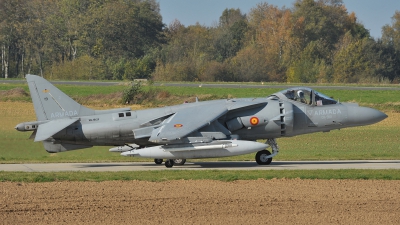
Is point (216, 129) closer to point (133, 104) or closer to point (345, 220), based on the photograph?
point (345, 220)

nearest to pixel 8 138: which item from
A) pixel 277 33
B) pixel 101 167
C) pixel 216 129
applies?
pixel 101 167

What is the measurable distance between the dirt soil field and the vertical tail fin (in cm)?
568

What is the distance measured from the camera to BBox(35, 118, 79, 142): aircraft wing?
2227cm

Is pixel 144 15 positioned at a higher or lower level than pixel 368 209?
higher

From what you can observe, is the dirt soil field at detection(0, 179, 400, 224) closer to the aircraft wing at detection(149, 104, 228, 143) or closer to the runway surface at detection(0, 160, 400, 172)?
the aircraft wing at detection(149, 104, 228, 143)

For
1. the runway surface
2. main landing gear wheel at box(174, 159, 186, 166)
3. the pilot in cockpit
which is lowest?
the runway surface

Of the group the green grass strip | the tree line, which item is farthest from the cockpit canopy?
the tree line

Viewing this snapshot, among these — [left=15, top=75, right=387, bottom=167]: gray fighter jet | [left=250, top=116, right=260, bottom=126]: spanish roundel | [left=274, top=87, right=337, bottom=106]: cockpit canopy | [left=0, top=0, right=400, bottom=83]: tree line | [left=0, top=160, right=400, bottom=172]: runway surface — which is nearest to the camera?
[left=0, top=160, right=400, bottom=172]: runway surface

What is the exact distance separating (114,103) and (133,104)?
1.55 m

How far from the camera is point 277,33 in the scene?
92.8m

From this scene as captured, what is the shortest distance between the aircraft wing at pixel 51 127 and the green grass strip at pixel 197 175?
2203 millimetres

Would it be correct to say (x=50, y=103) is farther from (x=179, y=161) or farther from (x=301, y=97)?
(x=301, y=97)

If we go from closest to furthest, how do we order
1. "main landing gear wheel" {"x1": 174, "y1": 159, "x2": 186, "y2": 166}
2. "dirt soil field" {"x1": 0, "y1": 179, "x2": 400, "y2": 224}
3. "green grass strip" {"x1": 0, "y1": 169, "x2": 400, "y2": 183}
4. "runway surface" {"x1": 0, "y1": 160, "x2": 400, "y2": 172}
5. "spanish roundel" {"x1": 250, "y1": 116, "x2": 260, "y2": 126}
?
1. "dirt soil field" {"x1": 0, "y1": 179, "x2": 400, "y2": 224}
2. "green grass strip" {"x1": 0, "y1": 169, "x2": 400, "y2": 183}
3. "runway surface" {"x1": 0, "y1": 160, "x2": 400, "y2": 172}
4. "spanish roundel" {"x1": 250, "y1": 116, "x2": 260, "y2": 126}
5. "main landing gear wheel" {"x1": 174, "y1": 159, "x2": 186, "y2": 166}

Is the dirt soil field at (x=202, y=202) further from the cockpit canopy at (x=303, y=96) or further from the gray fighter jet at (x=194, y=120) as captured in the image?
the cockpit canopy at (x=303, y=96)
